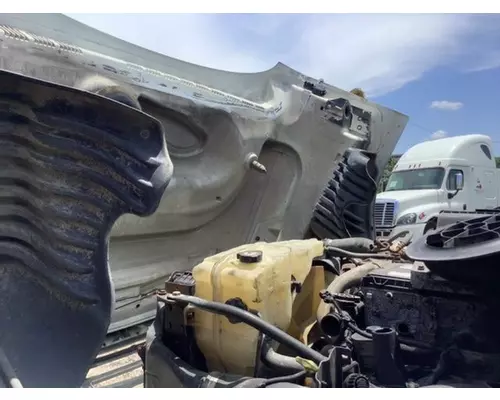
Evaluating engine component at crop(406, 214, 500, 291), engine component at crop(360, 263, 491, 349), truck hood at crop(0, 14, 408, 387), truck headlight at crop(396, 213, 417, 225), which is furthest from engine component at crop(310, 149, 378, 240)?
truck headlight at crop(396, 213, 417, 225)

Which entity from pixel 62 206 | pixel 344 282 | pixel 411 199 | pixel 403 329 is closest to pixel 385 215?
pixel 411 199

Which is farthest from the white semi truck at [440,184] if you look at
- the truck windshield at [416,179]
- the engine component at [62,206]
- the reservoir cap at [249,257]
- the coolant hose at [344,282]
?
the engine component at [62,206]

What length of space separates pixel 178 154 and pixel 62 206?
4.78 feet

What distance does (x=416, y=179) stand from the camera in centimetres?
689

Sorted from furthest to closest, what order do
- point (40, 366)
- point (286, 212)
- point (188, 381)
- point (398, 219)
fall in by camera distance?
point (398, 219), point (286, 212), point (188, 381), point (40, 366)

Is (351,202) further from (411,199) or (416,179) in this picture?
(416,179)

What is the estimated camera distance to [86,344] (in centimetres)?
141

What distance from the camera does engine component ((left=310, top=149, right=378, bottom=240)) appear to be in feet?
10.0

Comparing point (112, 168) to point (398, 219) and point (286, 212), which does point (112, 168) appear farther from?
point (398, 219)

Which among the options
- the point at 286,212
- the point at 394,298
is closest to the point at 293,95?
the point at 286,212

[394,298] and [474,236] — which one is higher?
[474,236]

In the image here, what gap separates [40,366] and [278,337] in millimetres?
653

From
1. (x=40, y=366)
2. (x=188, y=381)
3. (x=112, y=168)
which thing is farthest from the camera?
(x=188, y=381)

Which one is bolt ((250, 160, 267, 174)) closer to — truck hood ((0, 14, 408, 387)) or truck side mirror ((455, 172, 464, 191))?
truck hood ((0, 14, 408, 387))
